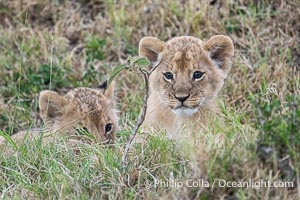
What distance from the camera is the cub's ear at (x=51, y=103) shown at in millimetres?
7156

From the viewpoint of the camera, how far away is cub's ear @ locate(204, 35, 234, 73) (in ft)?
22.9

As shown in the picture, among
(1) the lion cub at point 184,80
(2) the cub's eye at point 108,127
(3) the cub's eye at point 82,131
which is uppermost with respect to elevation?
(1) the lion cub at point 184,80

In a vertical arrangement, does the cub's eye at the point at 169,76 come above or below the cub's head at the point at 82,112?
above

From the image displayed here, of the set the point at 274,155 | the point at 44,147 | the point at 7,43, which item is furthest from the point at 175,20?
the point at 274,155

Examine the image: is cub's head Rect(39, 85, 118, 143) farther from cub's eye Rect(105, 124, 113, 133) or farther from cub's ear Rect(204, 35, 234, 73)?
cub's ear Rect(204, 35, 234, 73)

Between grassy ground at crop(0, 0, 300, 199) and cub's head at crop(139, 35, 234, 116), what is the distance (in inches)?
10.7

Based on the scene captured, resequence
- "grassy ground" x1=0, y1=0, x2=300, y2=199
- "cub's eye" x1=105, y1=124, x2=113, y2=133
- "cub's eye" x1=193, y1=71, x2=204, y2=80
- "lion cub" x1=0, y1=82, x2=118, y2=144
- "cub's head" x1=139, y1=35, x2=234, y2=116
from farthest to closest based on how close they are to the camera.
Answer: "cub's eye" x1=105, y1=124, x2=113, y2=133
"lion cub" x1=0, y1=82, x2=118, y2=144
"cub's eye" x1=193, y1=71, x2=204, y2=80
"cub's head" x1=139, y1=35, x2=234, y2=116
"grassy ground" x1=0, y1=0, x2=300, y2=199

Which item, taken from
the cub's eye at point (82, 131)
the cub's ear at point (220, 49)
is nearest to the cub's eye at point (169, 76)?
the cub's ear at point (220, 49)

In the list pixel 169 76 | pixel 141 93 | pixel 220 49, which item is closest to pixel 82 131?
pixel 169 76

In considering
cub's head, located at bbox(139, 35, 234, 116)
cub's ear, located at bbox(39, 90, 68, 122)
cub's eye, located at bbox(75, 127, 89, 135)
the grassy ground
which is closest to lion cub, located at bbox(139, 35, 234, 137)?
cub's head, located at bbox(139, 35, 234, 116)

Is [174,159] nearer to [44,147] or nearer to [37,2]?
[44,147]

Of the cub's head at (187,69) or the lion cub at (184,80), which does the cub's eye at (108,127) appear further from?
the cub's head at (187,69)

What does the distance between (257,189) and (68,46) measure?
4889 millimetres

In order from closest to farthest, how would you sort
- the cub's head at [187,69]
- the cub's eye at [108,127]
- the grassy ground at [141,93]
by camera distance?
the grassy ground at [141,93] < the cub's head at [187,69] < the cub's eye at [108,127]
